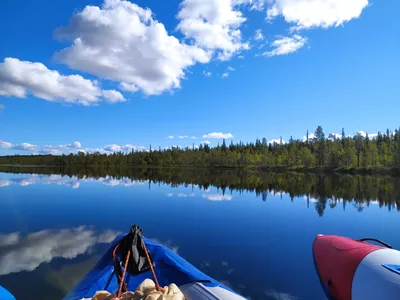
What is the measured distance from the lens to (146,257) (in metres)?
4.54

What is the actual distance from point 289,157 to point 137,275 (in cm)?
9121

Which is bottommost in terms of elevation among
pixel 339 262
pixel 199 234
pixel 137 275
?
pixel 199 234

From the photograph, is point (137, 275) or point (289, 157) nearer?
point (137, 275)

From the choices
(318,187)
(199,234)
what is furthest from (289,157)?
(199,234)

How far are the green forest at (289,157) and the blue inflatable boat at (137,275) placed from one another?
69.6m

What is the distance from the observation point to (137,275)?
4617 millimetres

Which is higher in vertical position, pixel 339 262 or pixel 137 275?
pixel 137 275

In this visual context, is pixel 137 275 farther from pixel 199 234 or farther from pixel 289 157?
pixel 289 157

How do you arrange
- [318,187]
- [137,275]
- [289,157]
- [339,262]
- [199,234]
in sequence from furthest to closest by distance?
[289,157] < [318,187] < [199,234] < [339,262] < [137,275]

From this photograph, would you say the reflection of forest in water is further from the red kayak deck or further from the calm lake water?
the red kayak deck

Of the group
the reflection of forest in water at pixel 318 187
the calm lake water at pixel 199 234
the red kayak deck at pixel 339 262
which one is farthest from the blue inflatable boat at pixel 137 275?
the reflection of forest in water at pixel 318 187

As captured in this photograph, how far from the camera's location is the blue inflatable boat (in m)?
4.05

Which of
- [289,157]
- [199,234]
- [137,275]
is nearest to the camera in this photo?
[137,275]

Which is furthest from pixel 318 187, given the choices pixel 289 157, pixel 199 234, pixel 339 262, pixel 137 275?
pixel 289 157
